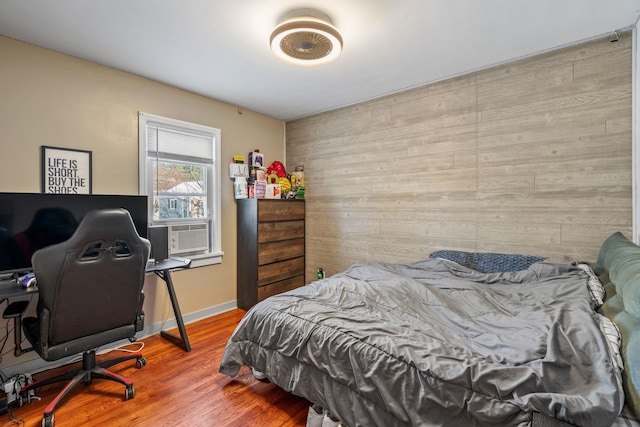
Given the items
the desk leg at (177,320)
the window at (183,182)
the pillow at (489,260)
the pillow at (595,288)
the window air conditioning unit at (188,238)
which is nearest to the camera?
the pillow at (595,288)

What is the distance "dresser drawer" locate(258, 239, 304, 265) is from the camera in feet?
11.4

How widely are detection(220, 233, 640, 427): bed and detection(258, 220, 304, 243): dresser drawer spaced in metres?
1.44

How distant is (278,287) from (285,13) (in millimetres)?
2819

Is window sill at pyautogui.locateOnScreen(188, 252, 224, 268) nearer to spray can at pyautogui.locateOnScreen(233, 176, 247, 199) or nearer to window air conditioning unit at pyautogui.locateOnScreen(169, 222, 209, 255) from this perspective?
window air conditioning unit at pyautogui.locateOnScreen(169, 222, 209, 255)

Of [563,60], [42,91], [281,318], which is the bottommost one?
[281,318]

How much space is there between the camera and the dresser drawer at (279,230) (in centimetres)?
346

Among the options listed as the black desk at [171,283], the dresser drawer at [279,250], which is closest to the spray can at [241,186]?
the dresser drawer at [279,250]

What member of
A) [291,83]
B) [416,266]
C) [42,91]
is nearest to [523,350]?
[416,266]

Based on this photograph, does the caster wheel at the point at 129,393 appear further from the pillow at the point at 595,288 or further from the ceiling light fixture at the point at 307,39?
the pillow at the point at 595,288

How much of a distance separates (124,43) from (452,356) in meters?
2.91

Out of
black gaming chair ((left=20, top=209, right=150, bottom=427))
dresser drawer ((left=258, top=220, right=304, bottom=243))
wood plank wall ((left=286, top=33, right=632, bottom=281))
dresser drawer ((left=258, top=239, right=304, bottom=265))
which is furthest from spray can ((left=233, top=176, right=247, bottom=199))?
black gaming chair ((left=20, top=209, right=150, bottom=427))

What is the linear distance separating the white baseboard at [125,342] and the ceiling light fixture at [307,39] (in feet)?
A: 8.01

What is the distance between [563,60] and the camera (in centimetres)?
236

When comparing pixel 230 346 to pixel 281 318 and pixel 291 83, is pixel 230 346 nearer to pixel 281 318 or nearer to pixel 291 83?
pixel 281 318
